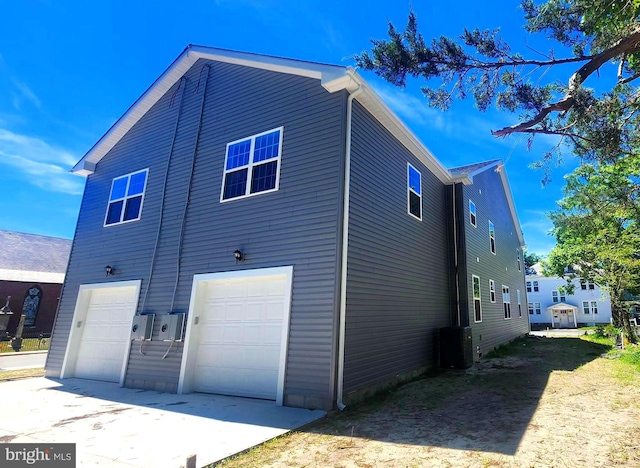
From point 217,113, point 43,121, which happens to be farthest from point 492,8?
point 43,121

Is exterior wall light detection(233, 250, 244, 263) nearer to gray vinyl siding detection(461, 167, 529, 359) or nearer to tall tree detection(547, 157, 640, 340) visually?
gray vinyl siding detection(461, 167, 529, 359)

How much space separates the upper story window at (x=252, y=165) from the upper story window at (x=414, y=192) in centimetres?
379

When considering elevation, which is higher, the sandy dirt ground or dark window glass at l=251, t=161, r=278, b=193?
dark window glass at l=251, t=161, r=278, b=193

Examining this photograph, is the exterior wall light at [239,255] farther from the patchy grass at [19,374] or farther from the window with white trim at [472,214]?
the window with white trim at [472,214]

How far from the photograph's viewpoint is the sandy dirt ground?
11.7 feet

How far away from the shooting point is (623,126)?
18.7 feet

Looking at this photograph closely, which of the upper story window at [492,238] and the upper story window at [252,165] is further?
the upper story window at [492,238]

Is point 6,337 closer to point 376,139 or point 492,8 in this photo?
point 376,139

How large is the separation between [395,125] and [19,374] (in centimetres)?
1271

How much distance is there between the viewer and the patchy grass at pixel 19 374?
374 inches

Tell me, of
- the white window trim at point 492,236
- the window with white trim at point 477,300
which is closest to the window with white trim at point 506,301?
the white window trim at point 492,236

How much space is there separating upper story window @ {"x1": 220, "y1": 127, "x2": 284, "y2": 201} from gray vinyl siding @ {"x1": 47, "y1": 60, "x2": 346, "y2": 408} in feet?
0.56

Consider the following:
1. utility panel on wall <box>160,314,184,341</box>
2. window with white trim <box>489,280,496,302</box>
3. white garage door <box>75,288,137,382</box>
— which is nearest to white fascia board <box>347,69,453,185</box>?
window with white trim <box>489,280,496,302</box>

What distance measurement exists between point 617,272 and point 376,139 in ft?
59.5
